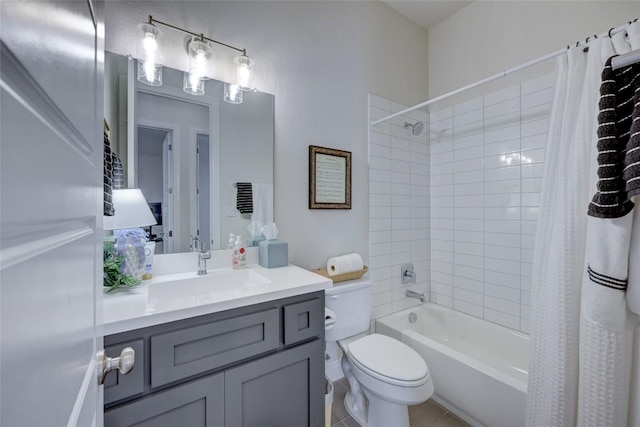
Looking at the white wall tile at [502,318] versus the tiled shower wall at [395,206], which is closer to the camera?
the white wall tile at [502,318]

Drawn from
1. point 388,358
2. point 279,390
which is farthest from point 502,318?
point 279,390

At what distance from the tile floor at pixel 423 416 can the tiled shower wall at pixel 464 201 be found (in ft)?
2.15

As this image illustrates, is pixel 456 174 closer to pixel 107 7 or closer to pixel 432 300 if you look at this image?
pixel 432 300

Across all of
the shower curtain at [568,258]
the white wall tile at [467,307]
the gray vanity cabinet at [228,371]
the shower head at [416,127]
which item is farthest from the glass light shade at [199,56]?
the white wall tile at [467,307]

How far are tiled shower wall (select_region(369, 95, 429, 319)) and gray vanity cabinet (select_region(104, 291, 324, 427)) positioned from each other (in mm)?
1030

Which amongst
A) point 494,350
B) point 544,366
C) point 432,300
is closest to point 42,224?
point 544,366

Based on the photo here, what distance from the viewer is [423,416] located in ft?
5.43

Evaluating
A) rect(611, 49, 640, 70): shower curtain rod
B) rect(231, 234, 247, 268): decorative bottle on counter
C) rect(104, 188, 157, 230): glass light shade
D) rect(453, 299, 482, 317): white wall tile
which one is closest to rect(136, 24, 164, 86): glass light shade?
rect(104, 188, 157, 230): glass light shade

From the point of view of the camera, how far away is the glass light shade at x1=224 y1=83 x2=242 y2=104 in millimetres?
1512

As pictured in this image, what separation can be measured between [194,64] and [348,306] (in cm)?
157

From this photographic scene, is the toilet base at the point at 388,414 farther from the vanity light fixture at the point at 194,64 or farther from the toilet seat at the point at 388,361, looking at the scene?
the vanity light fixture at the point at 194,64

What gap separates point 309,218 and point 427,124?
1501mm

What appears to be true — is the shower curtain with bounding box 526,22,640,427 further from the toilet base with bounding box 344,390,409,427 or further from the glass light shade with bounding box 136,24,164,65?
the glass light shade with bounding box 136,24,164,65

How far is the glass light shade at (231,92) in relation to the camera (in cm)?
151
